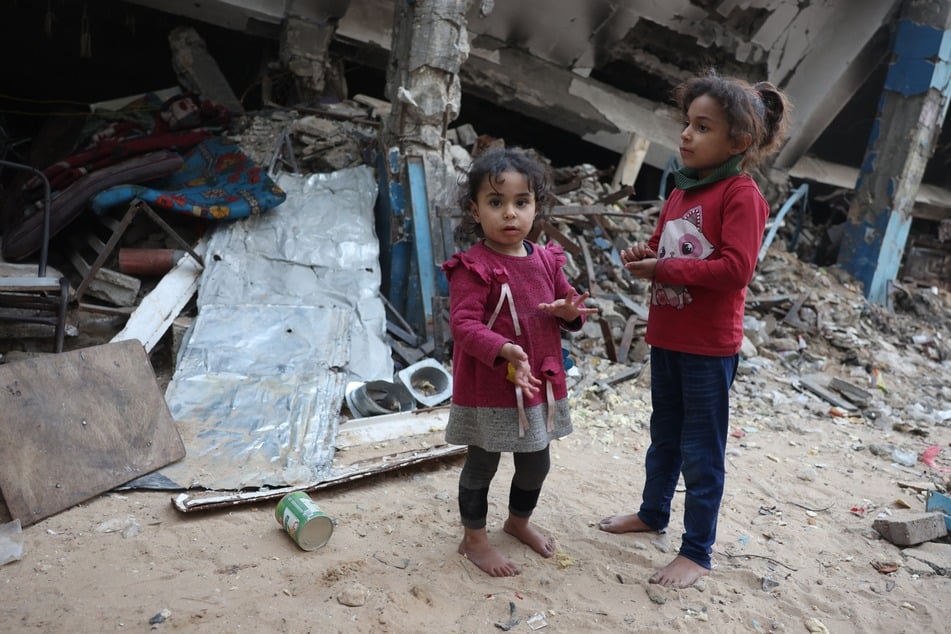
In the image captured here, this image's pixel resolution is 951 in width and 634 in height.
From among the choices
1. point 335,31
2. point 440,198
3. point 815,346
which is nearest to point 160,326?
point 440,198

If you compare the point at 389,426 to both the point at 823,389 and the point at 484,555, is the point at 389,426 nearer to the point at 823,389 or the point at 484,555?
the point at 484,555

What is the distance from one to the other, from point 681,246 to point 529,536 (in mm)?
1217

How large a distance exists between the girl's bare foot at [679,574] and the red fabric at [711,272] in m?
0.78

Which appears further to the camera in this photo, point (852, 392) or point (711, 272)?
point (852, 392)

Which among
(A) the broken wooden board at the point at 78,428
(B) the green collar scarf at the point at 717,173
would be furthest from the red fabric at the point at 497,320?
(A) the broken wooden board at the point at 78,428

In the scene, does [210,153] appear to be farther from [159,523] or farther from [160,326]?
[159,523]

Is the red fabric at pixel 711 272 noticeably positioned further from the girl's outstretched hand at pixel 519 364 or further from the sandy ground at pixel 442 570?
the sandy ground at pixel 442 570

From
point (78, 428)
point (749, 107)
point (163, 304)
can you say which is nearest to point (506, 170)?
point (749, 107)

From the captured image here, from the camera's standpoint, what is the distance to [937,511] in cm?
282

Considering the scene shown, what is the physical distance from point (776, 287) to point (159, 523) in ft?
22.5

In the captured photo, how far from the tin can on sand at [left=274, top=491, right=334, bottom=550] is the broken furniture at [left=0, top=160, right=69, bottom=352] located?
223 cm

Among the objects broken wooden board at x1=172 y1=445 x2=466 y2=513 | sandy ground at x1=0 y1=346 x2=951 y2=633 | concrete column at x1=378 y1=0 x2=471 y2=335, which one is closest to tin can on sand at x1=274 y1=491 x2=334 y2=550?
sandy ground at x1=0 y1=346 x2=951 y2=633

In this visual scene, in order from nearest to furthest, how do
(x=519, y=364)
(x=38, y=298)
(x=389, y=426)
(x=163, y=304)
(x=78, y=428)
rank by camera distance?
1. (x=519, y=364)
2. (x=78, y=428)
3. (x=389, y=426)
4. (x=38, y=298)
5. (x=163, y=304)

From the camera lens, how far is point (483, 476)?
2.16 meters
